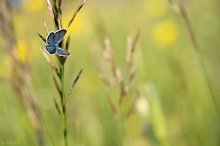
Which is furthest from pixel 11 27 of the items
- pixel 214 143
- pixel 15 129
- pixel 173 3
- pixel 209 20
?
pixel 209 20

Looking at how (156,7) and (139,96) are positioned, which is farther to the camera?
(156,7)

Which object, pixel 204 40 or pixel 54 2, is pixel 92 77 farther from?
pixel 54 2

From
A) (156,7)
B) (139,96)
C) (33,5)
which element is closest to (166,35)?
(156,7)

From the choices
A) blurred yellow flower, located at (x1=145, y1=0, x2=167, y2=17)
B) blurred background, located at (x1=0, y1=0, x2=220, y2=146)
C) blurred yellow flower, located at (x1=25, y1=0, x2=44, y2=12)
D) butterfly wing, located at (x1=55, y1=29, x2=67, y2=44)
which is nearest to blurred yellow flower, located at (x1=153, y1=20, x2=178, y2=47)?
blurred background, located at (x1=0, y1=0, x2=220, y2=146)

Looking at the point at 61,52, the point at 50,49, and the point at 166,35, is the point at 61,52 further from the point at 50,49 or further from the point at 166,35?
the point at 166,35

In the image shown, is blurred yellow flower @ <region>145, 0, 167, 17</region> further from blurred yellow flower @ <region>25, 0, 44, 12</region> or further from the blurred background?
blurred yellow flower @ <region>25, 0, 44, 12</region>

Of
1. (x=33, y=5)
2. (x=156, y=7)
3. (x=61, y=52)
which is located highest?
(x=61, y=52)

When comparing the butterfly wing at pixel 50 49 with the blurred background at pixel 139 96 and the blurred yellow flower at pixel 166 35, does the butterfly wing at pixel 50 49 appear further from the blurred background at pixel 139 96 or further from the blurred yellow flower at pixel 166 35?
the blurred yellow flower at pixel 166 35
